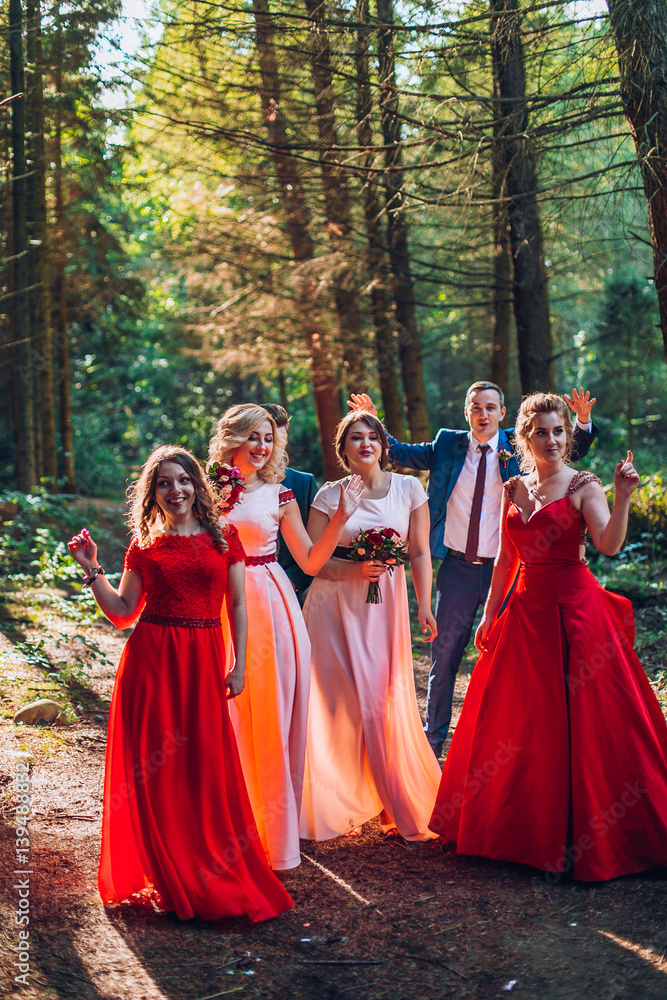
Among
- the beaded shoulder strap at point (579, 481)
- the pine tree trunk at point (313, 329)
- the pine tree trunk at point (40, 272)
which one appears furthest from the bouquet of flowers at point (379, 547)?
the pine tree trunk at point (40, 272)

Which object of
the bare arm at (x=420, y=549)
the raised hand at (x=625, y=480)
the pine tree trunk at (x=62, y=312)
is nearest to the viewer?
the raised hand at (x=625, y=480)

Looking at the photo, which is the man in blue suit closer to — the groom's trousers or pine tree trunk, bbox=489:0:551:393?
the groom's trousers

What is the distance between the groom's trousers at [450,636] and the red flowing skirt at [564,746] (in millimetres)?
1016

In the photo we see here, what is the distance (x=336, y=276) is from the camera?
38.4ft

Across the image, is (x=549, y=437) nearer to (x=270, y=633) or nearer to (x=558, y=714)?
(x=558, y=714)

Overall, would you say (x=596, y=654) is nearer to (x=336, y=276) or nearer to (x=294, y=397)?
(x=336, y=276)

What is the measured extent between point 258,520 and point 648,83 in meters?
3.76

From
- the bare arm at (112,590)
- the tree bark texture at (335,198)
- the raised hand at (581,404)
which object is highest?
the tree bark texture at (335,198)

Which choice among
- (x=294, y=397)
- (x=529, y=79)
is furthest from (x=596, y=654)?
(x=294, y=397)

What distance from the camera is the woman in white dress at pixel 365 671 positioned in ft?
16.0

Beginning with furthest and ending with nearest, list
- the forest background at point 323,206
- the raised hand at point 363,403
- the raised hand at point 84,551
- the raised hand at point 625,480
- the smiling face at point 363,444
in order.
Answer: the forest background at point 323,206, the raised hand at point 363,403, the smiling face at point 363,444, the raised hand at point 625,480, the raised hand at point 84,551

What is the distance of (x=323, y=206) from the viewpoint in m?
10.6

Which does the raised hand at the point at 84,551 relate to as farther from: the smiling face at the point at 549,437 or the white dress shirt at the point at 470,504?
the white dress shirt at the point at 470,504

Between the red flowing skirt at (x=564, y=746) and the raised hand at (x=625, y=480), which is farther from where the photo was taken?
the red flowing skirt at (x=564, y=746)
